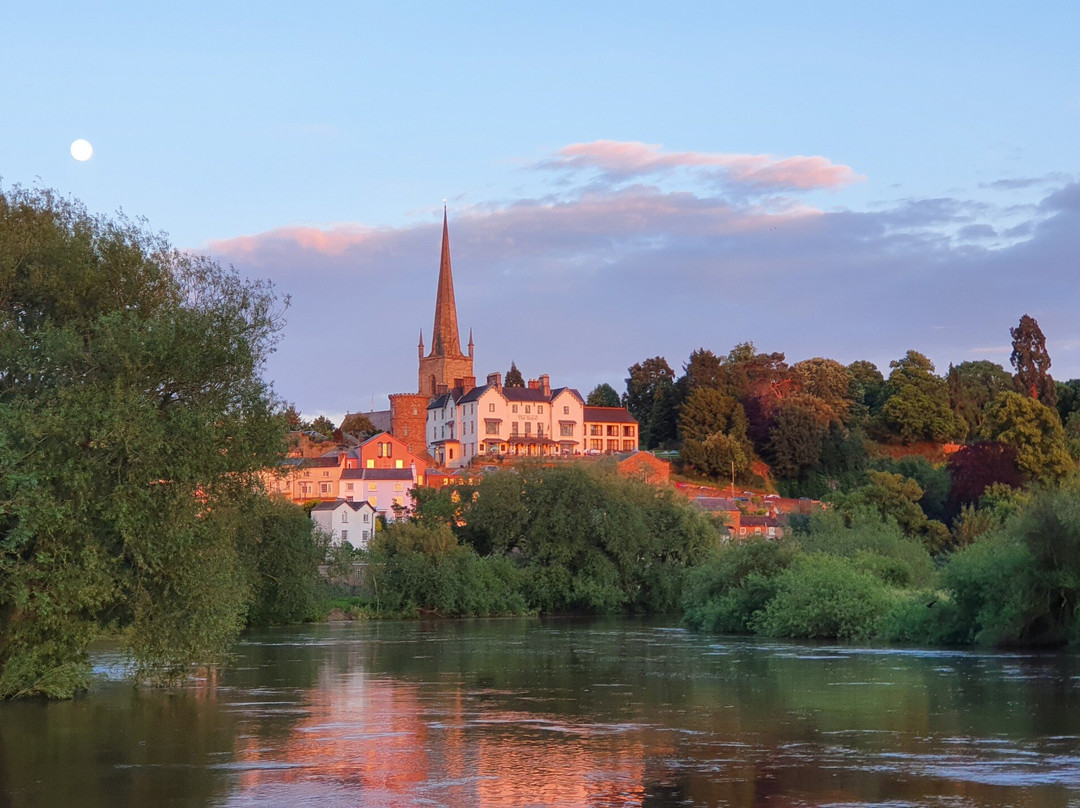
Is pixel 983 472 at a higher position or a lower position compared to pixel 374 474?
lower

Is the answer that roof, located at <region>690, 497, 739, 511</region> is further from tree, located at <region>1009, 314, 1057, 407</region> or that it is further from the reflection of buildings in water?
the reflection of buildings in water

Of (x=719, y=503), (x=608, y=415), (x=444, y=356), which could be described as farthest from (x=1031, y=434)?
(x=444, y=356)

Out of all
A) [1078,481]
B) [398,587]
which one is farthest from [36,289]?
[398,587]

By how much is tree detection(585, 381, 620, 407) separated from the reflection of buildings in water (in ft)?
516

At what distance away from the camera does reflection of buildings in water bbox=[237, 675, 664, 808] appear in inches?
634

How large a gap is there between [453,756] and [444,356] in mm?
171795

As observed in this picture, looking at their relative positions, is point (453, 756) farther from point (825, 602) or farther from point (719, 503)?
point (719, 503)

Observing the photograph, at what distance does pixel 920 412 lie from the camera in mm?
132750

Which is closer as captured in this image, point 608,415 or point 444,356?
point 608,415

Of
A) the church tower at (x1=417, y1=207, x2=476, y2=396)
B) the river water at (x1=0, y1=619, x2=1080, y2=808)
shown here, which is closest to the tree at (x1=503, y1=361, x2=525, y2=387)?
the church tower at (x1=417, y1=207, x2=476, y2=396)

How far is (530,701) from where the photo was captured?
27500 mm

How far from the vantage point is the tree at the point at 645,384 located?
162625mm

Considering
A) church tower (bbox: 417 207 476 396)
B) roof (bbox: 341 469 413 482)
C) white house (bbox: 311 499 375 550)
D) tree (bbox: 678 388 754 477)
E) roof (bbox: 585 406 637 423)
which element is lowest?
white house (bbox: 311 499 375 550)

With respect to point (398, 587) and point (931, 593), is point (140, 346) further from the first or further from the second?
point (398, 587)
